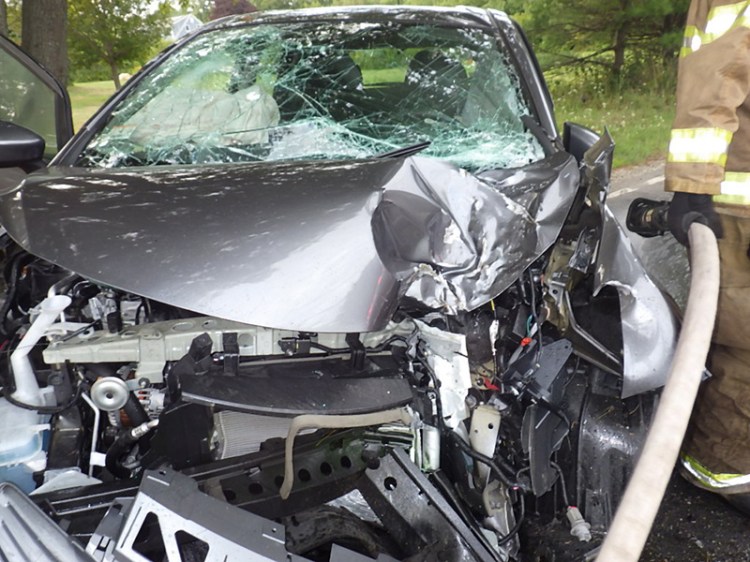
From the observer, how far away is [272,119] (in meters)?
2.39

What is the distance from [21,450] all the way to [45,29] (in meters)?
4.92

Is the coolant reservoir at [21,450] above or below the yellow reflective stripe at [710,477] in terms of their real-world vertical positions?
above

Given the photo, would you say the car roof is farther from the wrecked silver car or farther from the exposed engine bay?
the exposed engine bay

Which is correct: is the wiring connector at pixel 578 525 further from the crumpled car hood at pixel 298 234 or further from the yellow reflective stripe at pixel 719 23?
the yellow reflective stripe at pixel 719 23

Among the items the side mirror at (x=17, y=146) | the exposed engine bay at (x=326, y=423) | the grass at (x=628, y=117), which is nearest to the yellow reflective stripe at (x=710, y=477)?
the exposed engine bay at (x=326, y=423)

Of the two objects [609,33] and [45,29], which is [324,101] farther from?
[609,33]

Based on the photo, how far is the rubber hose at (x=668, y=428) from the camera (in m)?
1.04

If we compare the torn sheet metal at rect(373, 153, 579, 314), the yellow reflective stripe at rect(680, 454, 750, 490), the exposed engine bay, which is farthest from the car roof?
the yellow reflective stripe at rect(680, 454, 750, 490)

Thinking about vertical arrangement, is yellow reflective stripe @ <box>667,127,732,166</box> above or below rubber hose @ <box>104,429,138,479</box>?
above

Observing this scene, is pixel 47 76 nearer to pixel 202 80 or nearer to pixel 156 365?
pixel 202 80

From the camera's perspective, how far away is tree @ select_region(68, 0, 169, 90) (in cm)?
770

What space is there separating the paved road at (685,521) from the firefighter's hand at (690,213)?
156 millimetres

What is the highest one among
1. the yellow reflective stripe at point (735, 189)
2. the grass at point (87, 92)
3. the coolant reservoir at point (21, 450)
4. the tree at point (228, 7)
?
the tree at point (228, 7)

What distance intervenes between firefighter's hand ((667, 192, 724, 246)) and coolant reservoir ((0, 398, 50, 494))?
1.87 m
